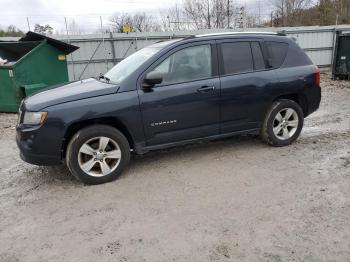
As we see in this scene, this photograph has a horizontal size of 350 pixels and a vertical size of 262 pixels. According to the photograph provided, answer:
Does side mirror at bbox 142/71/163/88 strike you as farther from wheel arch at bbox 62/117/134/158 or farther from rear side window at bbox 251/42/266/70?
rear side window at bbox 251/42/266/70

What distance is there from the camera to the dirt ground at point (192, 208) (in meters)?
2.95

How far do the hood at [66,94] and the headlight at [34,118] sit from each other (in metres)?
0.06

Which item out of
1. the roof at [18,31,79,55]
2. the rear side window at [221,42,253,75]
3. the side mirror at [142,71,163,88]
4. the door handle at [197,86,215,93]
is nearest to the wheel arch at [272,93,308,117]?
the rear side window at [221,42,253,75]

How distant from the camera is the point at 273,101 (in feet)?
17.2

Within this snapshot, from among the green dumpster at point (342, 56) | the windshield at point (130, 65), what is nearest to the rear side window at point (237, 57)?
the windshield at point (130, 65)

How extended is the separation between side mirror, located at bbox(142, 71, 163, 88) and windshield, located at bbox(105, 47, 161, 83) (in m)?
0.27

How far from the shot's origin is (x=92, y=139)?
13.7 ft

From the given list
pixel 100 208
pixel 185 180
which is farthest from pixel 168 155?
pixel 100 208

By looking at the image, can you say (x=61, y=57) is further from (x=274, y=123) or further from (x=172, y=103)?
(x=274, y=123)

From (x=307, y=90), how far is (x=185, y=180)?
8.44 ft

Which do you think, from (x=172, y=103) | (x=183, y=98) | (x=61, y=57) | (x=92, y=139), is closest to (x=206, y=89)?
(x=183, y=98)

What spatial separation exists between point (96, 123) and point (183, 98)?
118cm

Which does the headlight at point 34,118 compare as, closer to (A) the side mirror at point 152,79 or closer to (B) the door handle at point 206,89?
(A) the side mirror at point 152,79

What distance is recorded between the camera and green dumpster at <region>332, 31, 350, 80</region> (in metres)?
12.5
